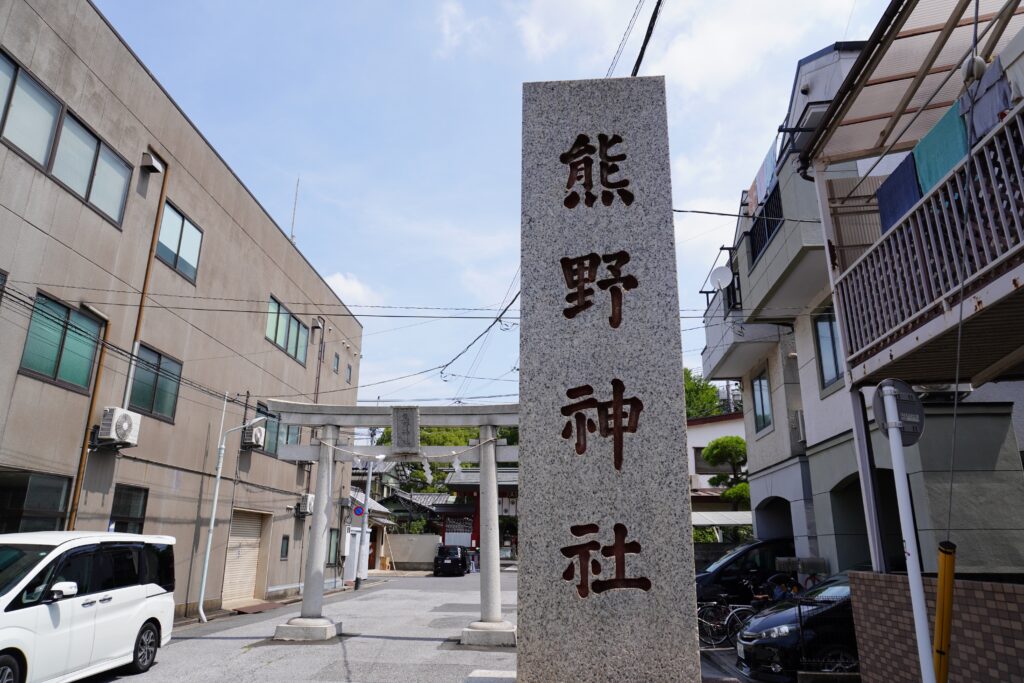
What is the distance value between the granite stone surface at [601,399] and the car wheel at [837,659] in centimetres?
553

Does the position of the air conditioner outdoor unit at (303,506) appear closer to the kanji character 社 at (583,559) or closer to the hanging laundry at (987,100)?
the kanji character 社 at (583,559)

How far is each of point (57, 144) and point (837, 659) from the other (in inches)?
556

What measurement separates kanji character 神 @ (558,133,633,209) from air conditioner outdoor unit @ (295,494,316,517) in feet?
64.7

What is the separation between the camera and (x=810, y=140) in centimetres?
827

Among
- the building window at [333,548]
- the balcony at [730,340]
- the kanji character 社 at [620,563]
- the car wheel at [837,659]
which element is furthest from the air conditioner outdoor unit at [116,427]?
the building window at [333,548]

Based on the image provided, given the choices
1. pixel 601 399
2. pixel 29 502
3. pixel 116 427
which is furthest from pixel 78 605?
pixel 601 399

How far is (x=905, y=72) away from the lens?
24.4 feet

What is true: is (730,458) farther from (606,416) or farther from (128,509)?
(606,416)

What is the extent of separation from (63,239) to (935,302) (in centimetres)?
1275

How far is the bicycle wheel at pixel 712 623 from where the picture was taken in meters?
11.5

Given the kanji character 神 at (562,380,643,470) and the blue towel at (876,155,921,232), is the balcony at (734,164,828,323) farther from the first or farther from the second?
the kanji character 神 at (562,380,643,470)

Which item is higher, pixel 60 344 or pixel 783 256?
pixel 783 256

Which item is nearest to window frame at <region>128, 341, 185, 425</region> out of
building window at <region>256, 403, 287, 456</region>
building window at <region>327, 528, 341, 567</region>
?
building window at <region>256, 403, 287, 456</region>

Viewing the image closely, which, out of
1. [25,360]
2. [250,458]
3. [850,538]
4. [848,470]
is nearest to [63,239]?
[25,360]
